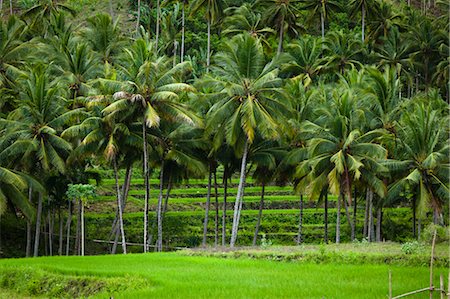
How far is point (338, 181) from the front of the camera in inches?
1211

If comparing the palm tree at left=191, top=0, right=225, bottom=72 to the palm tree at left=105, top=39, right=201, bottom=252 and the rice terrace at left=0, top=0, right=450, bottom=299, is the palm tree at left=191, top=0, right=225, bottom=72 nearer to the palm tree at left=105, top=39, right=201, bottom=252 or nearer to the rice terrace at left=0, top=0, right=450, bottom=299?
the rice terrace at left=0, top=0, right=450, bottom=299

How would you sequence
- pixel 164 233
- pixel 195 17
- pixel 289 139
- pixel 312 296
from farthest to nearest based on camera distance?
pixel 195 17 < pixel 164 233 < pixel 289 139 < pixel 312 296

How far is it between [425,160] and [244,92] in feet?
29.1

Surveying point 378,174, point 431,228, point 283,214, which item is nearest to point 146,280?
point 431,228

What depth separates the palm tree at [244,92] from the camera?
101 feet

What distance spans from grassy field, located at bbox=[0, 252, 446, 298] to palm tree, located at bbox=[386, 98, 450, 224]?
10.7 meters

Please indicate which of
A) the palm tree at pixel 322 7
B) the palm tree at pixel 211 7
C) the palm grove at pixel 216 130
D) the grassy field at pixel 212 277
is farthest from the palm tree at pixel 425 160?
the palm tree at pixel 322 7

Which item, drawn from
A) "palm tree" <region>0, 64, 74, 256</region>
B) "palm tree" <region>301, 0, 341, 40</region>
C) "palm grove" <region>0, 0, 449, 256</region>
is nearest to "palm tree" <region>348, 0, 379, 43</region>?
"palm tree" <region>301, 0, 341, 40</region>

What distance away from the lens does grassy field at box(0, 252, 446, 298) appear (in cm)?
1639

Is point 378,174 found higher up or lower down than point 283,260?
higher up

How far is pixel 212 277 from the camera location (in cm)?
1889

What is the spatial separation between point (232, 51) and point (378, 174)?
30.5 feet

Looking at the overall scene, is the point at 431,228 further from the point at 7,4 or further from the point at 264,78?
the point at 7,4

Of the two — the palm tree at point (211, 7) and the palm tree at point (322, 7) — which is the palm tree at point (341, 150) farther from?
the palm tree at point (322, 7)
